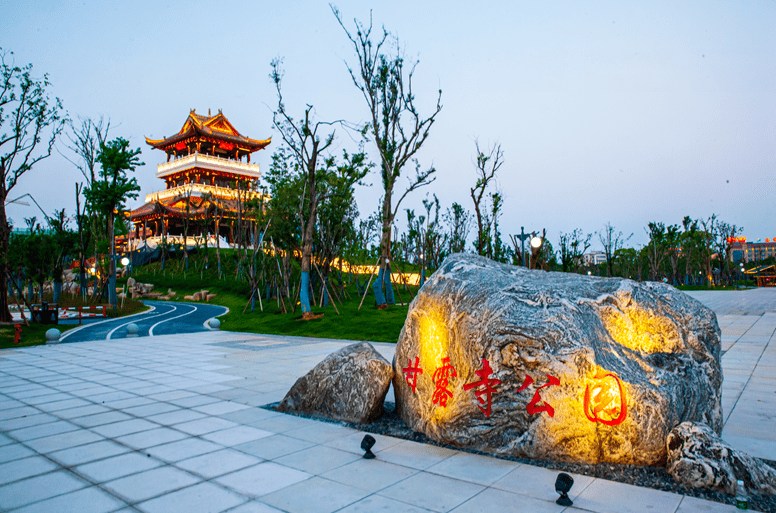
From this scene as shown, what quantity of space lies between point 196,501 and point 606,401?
2.93 m

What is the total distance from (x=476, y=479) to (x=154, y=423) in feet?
11.1

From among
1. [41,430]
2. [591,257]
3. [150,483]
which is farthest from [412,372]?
A: [591,257]

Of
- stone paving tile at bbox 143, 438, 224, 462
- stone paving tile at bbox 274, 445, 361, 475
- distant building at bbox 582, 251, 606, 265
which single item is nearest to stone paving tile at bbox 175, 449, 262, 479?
stone paving tile at bbox 143, 438, 224, 462

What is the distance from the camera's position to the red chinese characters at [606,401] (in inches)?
144

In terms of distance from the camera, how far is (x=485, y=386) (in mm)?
4102

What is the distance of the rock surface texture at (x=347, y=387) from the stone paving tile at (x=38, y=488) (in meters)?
2.30

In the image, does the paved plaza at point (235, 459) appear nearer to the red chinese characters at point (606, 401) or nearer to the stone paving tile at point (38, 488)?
the stone paving tile at point (38, 488)

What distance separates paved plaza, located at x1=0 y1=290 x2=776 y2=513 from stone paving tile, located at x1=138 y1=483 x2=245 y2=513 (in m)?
0.01

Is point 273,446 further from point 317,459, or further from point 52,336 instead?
point 52,336

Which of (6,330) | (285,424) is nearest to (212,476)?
(285,424)

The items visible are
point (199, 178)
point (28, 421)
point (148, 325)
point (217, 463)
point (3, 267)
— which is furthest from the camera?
point (199, 178)

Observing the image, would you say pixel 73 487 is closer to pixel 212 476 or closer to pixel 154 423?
pixel 212 476

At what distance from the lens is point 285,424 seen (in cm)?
508

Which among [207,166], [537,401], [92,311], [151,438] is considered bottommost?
[151,438]
